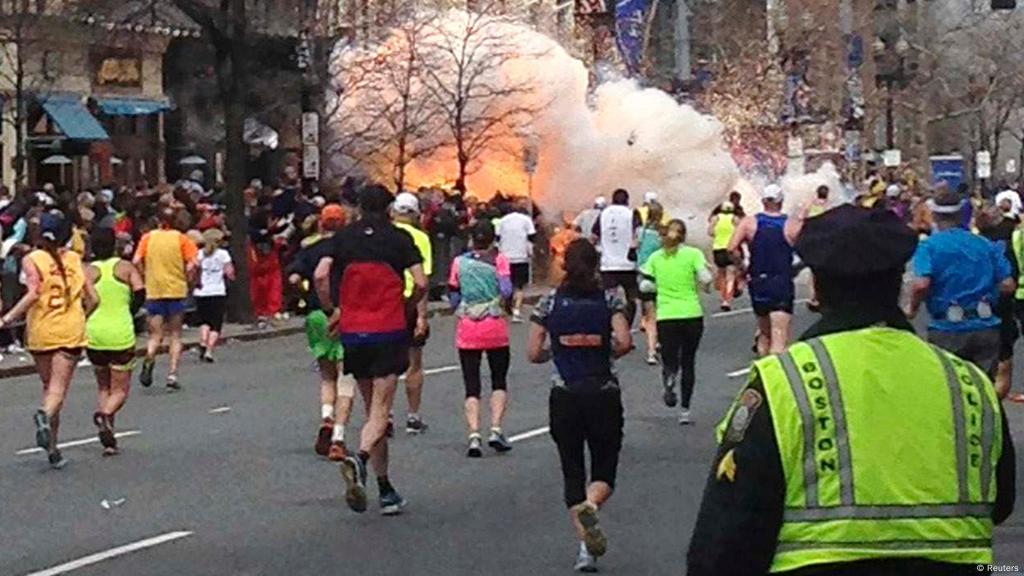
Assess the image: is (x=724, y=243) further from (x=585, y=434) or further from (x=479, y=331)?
(x=585, y=434)

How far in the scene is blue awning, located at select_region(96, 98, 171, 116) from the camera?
42.6 meters

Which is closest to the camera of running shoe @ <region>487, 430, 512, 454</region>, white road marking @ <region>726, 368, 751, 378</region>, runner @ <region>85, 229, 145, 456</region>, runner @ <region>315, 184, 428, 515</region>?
runner @ <region>315, 184, 428, 515</region>

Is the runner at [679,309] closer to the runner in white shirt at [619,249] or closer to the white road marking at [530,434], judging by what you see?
the white road marking at [530,434]

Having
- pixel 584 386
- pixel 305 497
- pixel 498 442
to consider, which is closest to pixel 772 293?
pixel 498 442

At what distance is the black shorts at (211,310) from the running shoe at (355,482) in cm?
1226

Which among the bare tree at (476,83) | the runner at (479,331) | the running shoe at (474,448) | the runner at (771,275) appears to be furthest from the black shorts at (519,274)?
the running shoe at (474,448)

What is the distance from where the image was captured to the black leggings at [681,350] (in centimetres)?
1730

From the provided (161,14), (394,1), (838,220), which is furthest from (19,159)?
(838,220)

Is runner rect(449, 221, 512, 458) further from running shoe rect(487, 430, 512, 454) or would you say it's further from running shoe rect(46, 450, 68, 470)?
running shoe rect(46, 450, 68, 470)

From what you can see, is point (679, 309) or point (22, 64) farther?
point (22, 64)

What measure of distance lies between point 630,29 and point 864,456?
4720 centimetres

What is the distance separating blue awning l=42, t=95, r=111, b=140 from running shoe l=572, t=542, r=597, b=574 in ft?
100

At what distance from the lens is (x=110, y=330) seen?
51.6 feet

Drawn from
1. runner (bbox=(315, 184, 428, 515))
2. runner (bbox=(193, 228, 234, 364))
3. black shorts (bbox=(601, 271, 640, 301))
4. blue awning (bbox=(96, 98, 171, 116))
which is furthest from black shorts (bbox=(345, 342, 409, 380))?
blue awning (bbox=(96, 98, 171, 116))
